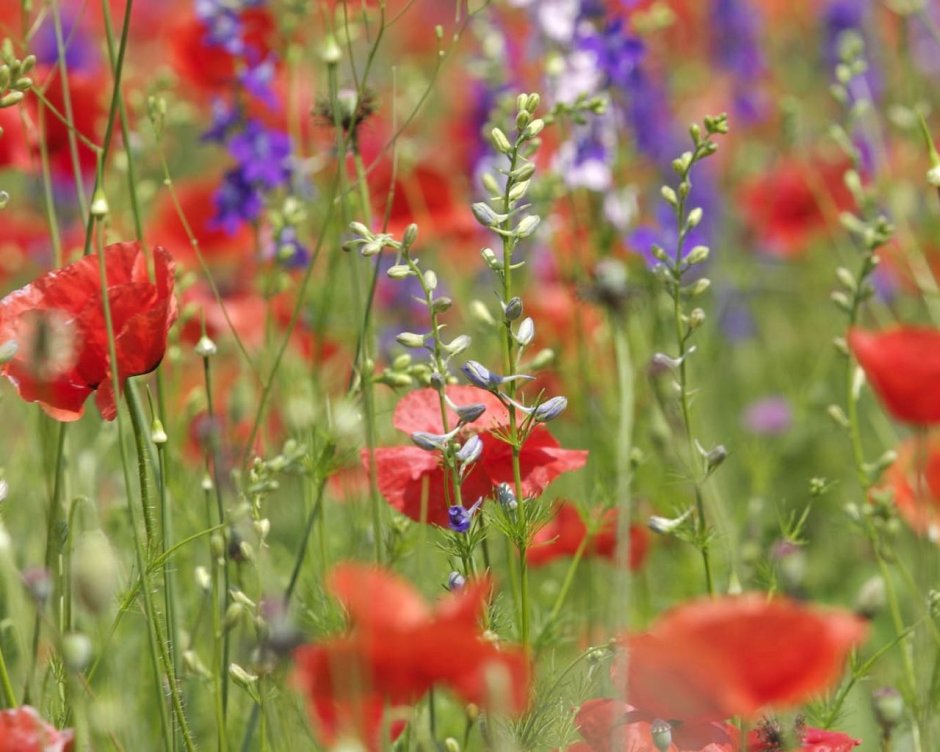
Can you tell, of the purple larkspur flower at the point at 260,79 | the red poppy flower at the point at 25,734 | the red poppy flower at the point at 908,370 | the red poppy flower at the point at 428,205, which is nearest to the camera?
the red poppy flower at the point at 25,734

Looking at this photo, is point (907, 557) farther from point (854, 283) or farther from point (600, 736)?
point (600, 736)

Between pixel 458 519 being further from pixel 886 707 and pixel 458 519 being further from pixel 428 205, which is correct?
pixel 428 205

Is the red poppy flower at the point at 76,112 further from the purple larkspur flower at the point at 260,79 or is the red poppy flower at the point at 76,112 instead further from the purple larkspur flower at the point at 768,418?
the purple larkspur flower at the point at 768,418

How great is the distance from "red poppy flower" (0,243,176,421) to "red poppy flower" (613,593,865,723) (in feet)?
1.21

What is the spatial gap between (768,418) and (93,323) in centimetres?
131

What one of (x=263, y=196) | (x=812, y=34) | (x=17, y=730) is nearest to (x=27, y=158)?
(x=263, y=196)

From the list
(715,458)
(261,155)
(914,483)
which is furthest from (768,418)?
(715,458)

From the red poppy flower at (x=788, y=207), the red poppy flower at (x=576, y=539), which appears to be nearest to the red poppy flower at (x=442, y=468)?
the red poppy flower at (x=576, y=539)

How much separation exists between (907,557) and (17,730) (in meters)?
1.32

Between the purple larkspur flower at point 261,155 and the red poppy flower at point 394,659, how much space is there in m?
0.81

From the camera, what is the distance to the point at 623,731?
73cm

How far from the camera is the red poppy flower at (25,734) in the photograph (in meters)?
0.63

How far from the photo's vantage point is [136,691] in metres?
1.25

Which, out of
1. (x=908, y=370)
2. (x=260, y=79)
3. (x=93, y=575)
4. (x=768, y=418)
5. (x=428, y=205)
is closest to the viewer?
(x=93, y=575)
